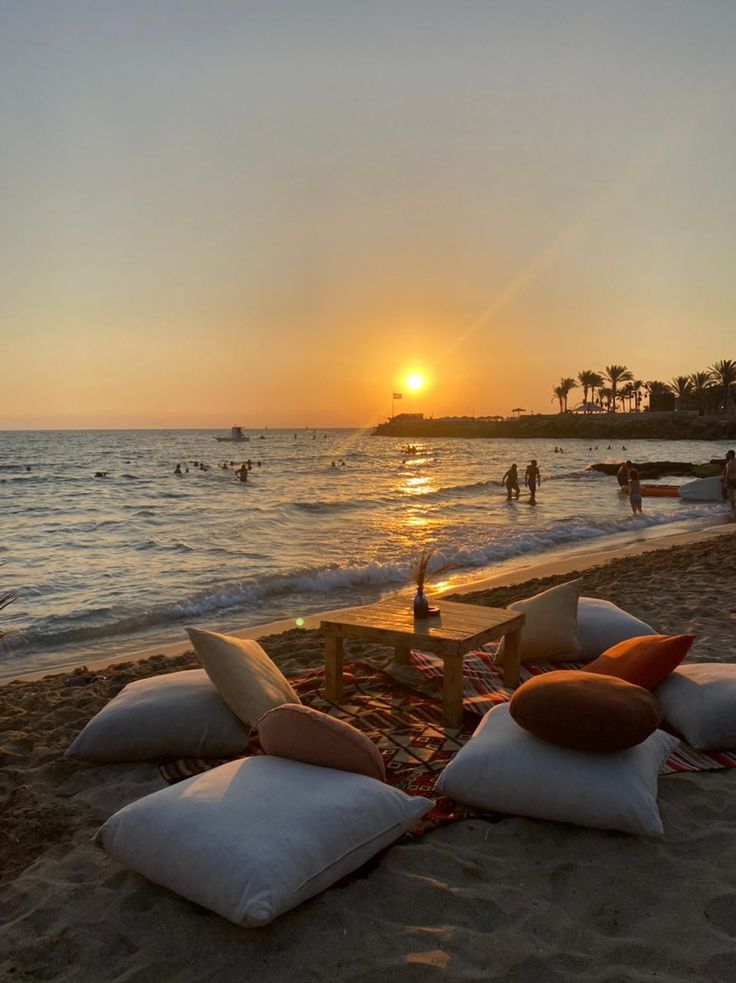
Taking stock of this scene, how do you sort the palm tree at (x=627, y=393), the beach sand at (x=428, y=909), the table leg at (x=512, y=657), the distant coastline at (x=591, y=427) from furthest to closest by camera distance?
the palm tree at (x=627, y=393)
the distant coastline at (x=591, y=427)
the table leg at (x=512, y=657)
the beach sand at (x=428, y=909)

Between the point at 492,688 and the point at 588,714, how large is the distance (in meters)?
1.68

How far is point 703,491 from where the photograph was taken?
78.9ft

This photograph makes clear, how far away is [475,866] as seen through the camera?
301 cm

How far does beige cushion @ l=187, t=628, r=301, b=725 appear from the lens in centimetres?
409

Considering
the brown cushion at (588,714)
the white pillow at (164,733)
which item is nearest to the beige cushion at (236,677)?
the white pillow at (164,733)

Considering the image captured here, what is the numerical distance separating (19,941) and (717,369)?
92685mm

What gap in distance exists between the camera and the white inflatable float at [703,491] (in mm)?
23734

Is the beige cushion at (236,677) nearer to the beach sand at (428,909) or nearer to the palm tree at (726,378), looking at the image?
the beach sand at (428,909)

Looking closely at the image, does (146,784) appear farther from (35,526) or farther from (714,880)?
(35,526)

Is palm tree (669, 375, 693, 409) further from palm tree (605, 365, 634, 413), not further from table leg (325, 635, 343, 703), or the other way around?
table leg (325, 635, 343, 703)

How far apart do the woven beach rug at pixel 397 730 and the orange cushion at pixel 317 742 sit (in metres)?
0.38

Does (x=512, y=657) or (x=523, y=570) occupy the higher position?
(x=512, y=657)

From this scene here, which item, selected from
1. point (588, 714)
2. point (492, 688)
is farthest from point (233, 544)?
→ point (588, 714)

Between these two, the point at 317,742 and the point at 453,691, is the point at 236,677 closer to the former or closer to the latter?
the point at 317,742
